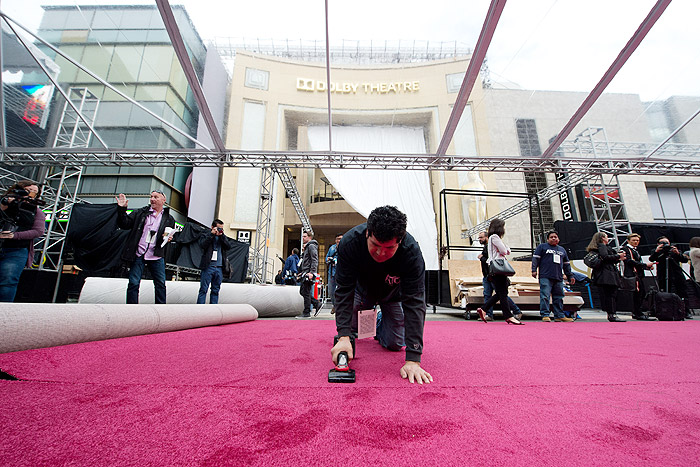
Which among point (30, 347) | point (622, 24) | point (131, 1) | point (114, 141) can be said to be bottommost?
point (30, 347)

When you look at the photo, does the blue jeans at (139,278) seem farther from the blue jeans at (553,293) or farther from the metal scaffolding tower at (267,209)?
the blue jeans at (553,293)

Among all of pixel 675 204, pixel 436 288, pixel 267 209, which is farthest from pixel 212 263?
pixel 675 204

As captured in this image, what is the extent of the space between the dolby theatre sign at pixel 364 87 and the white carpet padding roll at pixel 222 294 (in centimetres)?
447

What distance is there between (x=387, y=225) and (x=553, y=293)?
4.53 meters

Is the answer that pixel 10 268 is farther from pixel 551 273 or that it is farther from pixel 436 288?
pixel 551 273

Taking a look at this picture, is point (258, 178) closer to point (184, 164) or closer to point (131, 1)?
point (184, 164)

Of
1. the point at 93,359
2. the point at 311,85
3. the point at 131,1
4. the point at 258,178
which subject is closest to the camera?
the point at 93,359

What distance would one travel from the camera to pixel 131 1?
4816mm

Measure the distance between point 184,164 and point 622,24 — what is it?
26.4 feet

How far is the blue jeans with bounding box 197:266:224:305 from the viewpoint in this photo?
4438 mm

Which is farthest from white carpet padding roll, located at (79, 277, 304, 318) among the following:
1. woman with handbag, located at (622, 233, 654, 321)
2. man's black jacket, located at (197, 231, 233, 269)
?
woman with handbag, located at (622, 233, 654, 321)

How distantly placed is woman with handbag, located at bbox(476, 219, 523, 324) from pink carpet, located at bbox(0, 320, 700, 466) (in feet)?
7.35

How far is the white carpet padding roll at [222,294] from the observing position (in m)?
3.83

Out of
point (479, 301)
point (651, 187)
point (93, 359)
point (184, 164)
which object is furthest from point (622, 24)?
point (651, 187)
